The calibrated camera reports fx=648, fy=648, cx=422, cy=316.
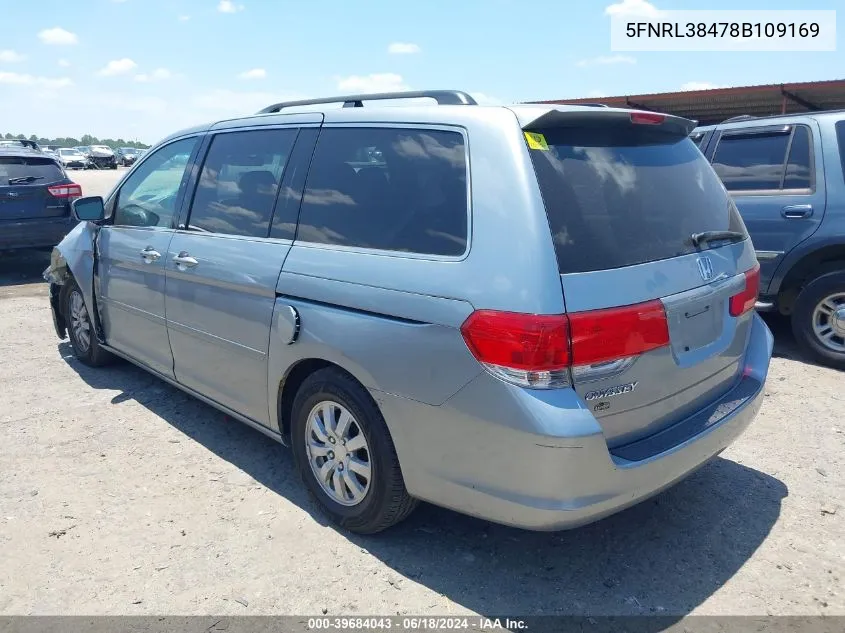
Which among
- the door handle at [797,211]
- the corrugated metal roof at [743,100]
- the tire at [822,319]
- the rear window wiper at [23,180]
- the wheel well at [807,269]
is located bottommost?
the tire at [822,319]

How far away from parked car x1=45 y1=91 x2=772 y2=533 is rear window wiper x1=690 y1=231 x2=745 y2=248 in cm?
1

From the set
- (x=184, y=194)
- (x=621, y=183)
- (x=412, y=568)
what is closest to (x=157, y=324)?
(x=184, y=194)

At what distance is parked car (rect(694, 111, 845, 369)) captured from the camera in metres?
5.13

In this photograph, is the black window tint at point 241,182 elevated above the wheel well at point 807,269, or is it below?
above

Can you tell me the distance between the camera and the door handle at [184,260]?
3.61 m

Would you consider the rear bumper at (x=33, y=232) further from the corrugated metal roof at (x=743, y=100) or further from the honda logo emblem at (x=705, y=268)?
the honda logo emblem at (x=705, y=268)

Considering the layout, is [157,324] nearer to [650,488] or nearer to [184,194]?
[184,194]

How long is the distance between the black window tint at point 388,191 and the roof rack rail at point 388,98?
0.26 metres

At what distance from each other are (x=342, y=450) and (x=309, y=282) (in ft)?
2.53

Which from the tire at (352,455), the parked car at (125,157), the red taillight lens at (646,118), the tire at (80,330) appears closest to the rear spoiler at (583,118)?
the red taillight lens at (646,118)

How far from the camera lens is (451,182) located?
2545mm

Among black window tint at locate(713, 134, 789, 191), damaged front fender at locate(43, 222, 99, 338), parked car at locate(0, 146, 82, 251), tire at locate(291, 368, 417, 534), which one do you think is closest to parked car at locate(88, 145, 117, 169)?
parked car at locate(0, 146, 82, 251)

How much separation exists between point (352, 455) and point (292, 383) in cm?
51

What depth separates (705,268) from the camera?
2707 millimetres
